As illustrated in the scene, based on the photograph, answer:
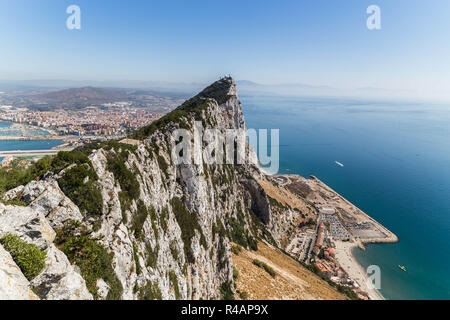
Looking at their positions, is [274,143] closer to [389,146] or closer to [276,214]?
[389,146]

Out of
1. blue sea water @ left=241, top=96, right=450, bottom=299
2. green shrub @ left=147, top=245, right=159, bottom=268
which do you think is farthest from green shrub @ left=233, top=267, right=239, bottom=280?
blue sea water @ left=241, top=96, right=450, bottom=299

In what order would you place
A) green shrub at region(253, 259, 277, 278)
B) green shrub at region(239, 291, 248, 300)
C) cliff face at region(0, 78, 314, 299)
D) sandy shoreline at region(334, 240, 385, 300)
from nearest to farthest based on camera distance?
cliff face at region(0, 78, 314, 299), green shrub at region(239, 291, 248, 300), green shrub at region(253, 259, 277, 278), sandy shoreline at region(334, 240, 385, 300)

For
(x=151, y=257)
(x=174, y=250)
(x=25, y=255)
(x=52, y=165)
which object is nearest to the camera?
(x=25, y=255)

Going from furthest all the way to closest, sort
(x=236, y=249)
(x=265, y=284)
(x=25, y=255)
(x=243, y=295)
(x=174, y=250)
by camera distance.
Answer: (x=236, y=249) → (x=265, y=284) → (x=243, y=295) → (x=174, y=250) → (x=25, y=255)

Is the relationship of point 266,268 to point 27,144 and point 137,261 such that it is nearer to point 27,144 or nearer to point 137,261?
point 137,261

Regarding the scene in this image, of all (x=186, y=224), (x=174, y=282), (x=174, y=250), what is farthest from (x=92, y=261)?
(x=186, y=224)

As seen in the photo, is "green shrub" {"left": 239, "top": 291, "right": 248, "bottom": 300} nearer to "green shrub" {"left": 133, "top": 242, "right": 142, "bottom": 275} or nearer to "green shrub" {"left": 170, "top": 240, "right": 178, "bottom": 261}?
"green shrub" {"left": 170, "top": 240, "right": 178, "bottom": 261}
